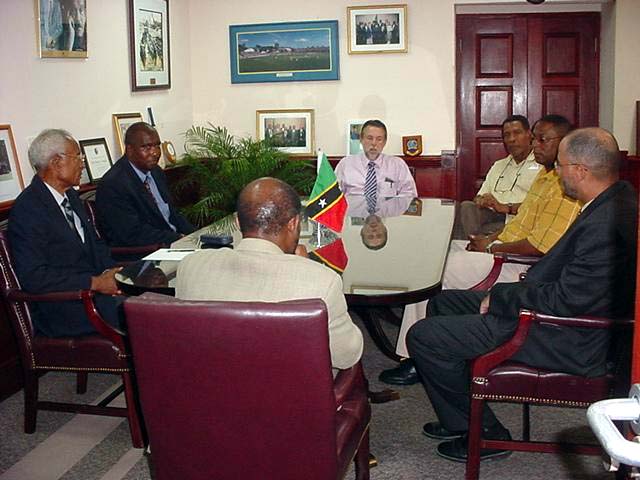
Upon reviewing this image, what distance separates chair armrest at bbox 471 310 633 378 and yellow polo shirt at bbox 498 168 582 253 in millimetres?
1022

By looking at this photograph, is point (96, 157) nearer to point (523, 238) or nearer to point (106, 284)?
point (106, 284)

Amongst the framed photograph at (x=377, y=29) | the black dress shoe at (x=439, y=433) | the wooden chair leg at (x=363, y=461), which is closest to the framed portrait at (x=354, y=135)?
the framed photograph at (x=377, y=29)

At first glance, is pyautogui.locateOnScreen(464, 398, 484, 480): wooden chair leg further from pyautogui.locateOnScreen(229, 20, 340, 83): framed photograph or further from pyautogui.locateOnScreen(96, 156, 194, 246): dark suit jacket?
pyautogui.locateOnScreen(229, 20, 340, 83): framed photograph

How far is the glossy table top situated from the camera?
2969 millimetres

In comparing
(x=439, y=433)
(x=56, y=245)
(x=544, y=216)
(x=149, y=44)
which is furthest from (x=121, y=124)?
(x=439, y=433)

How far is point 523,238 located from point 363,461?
1788mm

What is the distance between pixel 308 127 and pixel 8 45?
3019 millimetres

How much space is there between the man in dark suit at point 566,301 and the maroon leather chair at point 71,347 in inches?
45.9

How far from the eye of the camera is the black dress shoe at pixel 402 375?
404 centimetres

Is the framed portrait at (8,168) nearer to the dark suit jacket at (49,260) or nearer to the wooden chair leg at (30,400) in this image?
the dark suit jacket at (49,260)

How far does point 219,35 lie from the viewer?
23.0 feet

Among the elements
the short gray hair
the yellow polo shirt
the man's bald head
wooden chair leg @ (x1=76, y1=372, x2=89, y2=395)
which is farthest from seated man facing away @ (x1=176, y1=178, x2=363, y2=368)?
wooden chair leg @ (x1=76, y1=372, x2=89, y2=395)

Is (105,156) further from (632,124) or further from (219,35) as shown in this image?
(632,124)

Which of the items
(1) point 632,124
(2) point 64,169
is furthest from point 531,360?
(1) point 632,124
